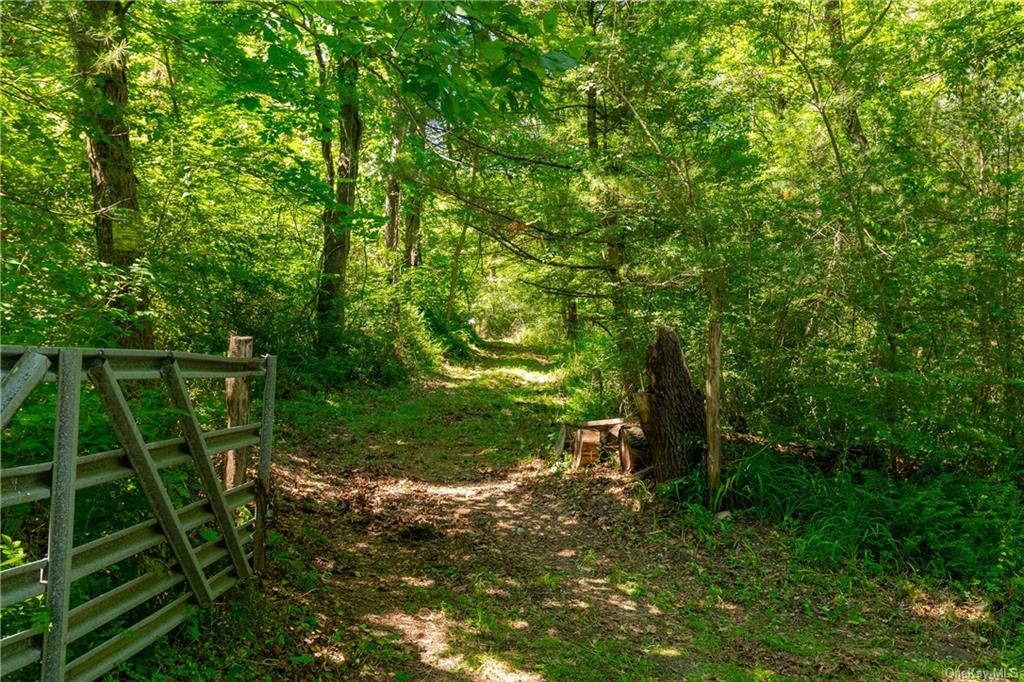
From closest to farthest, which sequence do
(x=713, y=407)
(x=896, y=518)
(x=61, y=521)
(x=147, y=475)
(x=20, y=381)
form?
1. (x=20, y=381)
2. (x=61, y=521)
3. (x=147, y=475)
4. (x=896, y=518)
5. (x=713, y=407)

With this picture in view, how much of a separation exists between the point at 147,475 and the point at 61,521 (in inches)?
29.7

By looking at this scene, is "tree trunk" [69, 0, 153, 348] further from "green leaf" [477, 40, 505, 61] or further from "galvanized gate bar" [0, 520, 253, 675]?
"green leaf" [477, 40, 505, 61]

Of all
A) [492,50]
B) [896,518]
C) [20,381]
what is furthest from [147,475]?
[896,518]

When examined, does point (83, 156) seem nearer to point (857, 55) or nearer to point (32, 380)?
point (32, 380)

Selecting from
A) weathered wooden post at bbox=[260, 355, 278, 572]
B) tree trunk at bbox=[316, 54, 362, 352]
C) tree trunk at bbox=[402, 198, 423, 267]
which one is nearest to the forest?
weathered wooden post at bbox=[260, 355, 278, 572]

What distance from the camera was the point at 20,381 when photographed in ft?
7.50

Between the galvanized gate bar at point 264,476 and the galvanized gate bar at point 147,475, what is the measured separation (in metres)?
0.89

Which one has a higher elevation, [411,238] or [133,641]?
[411,238]

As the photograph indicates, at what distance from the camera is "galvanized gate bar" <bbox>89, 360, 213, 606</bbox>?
296 cm

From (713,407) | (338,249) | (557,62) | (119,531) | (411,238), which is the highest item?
(411,238)

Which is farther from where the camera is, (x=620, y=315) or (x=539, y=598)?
(x=620, y=315)

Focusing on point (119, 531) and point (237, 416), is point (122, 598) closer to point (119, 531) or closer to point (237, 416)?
point (119, 531)

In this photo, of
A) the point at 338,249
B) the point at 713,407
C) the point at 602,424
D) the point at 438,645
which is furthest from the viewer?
the point at 338,249

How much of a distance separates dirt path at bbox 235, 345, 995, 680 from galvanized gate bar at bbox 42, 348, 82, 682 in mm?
1342
